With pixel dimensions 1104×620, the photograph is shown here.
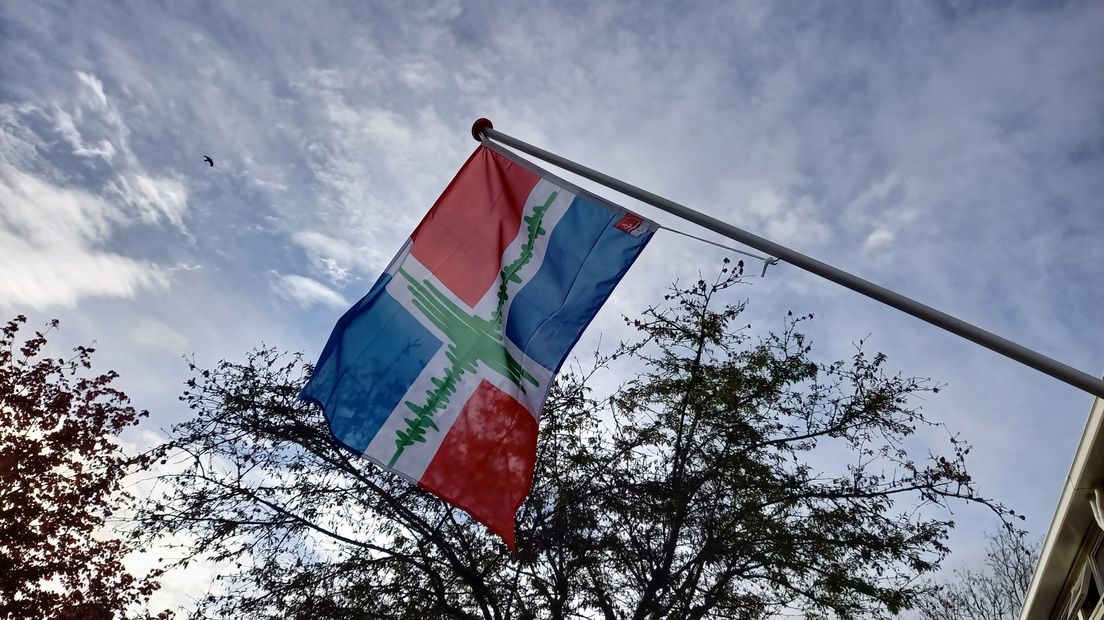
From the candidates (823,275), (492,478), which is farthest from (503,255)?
(823,275)

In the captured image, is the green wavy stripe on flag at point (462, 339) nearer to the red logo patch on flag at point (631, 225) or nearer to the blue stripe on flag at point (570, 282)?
the blue stripe on flag at point (570, 282)

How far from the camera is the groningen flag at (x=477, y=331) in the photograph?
236 inches

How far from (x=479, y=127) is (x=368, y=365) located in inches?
101

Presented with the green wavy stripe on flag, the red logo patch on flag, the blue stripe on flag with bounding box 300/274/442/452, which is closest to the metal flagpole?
the red logo patch on flag

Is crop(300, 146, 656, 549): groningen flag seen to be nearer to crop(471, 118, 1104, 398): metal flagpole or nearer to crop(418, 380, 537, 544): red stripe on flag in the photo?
crop(418, 380, 537, 544): red stripe on flag

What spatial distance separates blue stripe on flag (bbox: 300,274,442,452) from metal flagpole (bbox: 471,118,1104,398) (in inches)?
76.7

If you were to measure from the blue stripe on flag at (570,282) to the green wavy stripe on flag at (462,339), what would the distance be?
0.16 meters

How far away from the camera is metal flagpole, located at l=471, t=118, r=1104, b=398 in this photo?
4211 millimetres

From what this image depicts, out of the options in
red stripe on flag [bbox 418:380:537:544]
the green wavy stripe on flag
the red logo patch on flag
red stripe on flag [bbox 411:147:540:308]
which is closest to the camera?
→ red stripe on flag [bbox 418:380:537:544]

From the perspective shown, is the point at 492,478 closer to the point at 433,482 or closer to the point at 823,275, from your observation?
the point at 433,482

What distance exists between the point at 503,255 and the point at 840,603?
1129cm

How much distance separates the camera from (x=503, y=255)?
677cm

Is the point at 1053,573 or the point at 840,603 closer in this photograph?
the point at 1053,573

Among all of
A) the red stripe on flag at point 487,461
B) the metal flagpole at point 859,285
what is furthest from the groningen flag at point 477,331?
the metal flagpole at point 859,285
